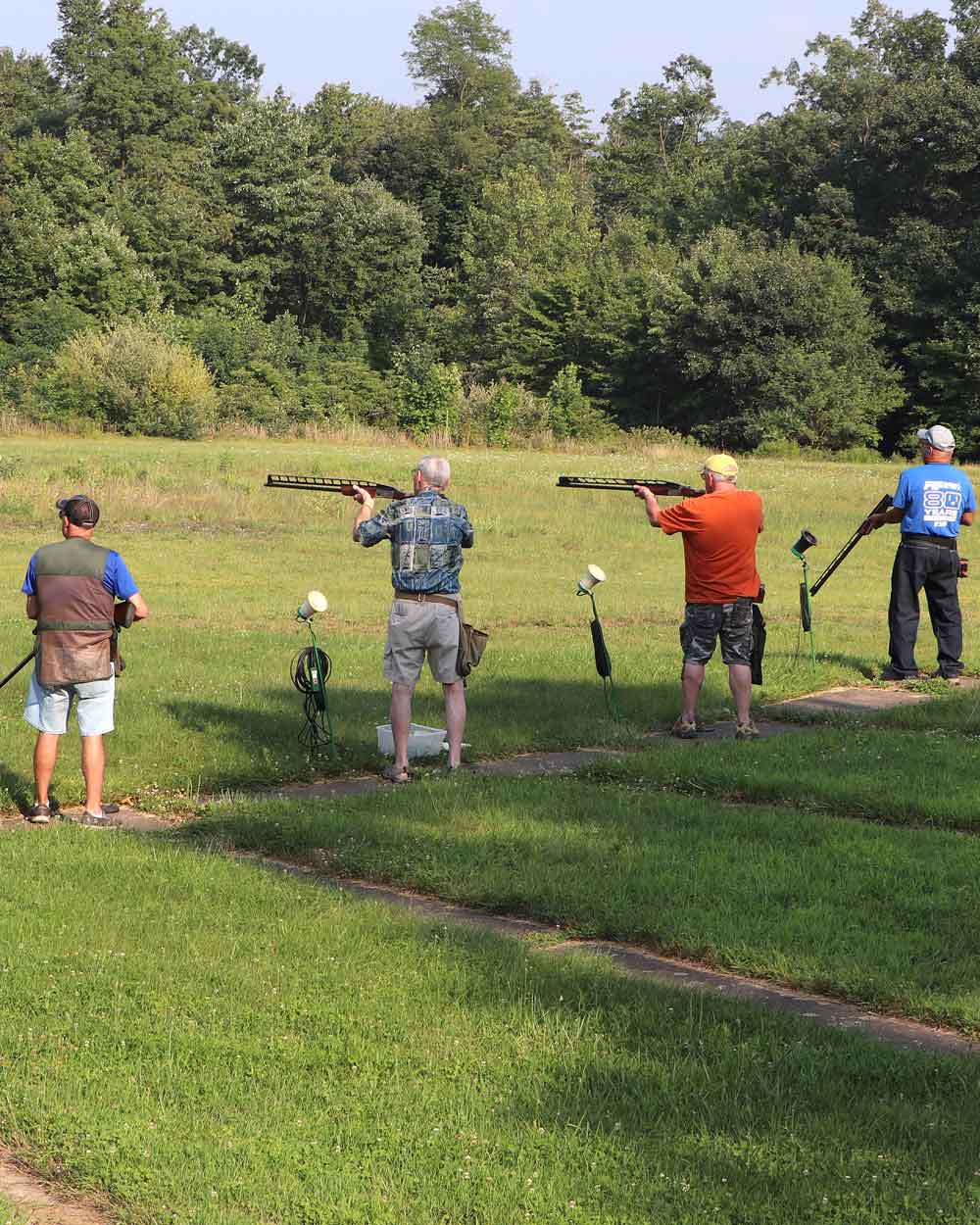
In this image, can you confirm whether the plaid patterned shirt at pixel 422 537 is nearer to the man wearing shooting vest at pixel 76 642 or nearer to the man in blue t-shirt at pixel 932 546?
the man wearing shooting vest at pixel 76 642

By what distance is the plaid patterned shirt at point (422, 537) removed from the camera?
10.7m

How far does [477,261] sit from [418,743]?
75.0 m

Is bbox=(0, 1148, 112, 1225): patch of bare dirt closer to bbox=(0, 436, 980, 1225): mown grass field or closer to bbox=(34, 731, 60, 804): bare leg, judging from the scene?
bbox=(0, 436, 980, 1225): mown grass field

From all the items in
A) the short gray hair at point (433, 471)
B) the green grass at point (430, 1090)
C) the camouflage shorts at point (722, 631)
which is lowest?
the green grass at point (430, 1090)

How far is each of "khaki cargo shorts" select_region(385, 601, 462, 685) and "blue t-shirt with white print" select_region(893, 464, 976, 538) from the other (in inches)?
225

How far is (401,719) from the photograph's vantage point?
10727 mm

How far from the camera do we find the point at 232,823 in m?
9.45

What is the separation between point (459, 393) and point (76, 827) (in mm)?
59046

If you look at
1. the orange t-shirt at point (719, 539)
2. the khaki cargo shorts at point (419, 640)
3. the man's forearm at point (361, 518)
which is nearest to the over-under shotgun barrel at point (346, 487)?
the man's forearm at point (361, 518)

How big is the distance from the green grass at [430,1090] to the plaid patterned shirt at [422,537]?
3.81 meters

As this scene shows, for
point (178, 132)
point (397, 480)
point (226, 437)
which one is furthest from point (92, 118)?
point (397, 480)

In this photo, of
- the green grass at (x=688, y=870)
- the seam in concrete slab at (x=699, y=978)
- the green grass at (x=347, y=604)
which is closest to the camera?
the seam in concrete slab at (x=699, y=978)

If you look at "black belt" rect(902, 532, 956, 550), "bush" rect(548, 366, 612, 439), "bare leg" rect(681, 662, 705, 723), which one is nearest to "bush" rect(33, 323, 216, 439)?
"bush" rect(548, 366, 612, 439)

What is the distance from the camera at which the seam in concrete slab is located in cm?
604
